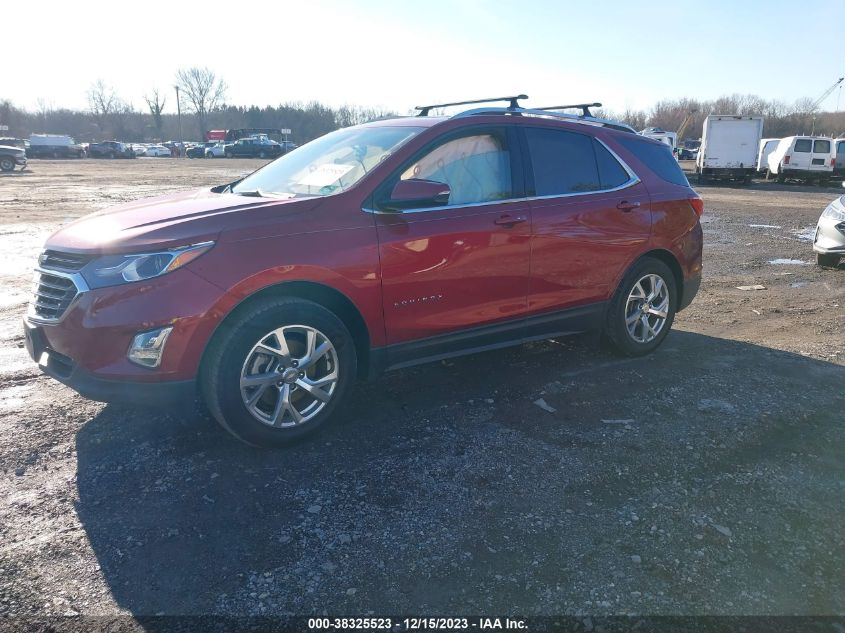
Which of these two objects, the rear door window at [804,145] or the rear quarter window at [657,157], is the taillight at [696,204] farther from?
the rear door window at [804,145]

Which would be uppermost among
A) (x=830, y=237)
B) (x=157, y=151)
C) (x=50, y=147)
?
(x=157, y=151)

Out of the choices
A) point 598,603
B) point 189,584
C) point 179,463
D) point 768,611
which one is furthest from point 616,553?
point 179,463

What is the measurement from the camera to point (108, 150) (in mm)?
59406

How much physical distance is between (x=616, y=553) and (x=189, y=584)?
1.82m

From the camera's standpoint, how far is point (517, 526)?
297 cm

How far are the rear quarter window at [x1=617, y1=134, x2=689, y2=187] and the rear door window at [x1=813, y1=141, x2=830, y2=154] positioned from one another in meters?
28.0

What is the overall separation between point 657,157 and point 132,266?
4.30 meters

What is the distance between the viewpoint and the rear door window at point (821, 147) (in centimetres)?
2809

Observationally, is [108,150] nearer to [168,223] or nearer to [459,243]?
[168,223]

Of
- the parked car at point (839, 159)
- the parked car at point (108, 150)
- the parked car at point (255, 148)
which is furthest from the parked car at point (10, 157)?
the parked car at point (839, 159)

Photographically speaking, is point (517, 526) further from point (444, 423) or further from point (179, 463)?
point (179, 463)

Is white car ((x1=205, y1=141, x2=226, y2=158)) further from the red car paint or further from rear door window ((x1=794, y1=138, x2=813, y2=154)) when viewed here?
the red car paint

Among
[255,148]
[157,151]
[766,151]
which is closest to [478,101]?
[766,151]

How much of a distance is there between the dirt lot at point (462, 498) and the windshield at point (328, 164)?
4.99ft
